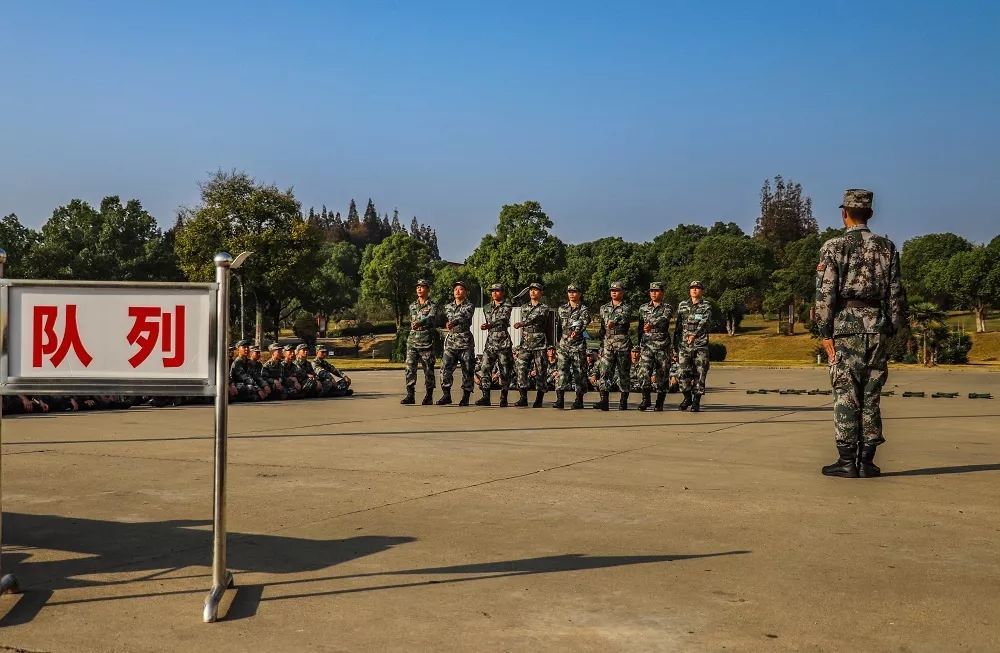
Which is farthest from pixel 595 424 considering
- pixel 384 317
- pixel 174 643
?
pixel 384 317

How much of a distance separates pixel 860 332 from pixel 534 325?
29.8ft

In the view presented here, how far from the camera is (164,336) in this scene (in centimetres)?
458

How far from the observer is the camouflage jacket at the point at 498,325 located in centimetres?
1714

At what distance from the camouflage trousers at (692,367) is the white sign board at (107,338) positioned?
40.1ft

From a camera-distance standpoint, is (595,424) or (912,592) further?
(595,424)

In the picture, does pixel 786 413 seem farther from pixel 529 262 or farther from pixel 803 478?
pixel 529 262

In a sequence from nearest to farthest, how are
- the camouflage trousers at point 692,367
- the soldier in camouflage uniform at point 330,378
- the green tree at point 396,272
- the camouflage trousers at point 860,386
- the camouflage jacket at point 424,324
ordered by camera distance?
the camouflage trousers at point 860,386 → the camouflage trousers at point 692,367 → the camouflage jacket at point 424,324 → the soldier in camouflage uniform at point 330,378 → the green tree at point 396,272

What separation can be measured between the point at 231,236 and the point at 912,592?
5615 centimetres

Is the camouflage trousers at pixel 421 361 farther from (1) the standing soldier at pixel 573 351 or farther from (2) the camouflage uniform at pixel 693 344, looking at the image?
(2) the camouflage uniform at pixel 693 344

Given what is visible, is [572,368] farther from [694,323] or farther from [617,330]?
[694,323]

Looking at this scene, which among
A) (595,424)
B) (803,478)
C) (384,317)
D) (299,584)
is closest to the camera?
(299,584)

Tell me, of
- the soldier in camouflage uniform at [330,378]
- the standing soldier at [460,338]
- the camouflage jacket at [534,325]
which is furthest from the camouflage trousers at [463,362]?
the soldier in camouflage uniform at [330,378]

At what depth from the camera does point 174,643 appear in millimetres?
3965

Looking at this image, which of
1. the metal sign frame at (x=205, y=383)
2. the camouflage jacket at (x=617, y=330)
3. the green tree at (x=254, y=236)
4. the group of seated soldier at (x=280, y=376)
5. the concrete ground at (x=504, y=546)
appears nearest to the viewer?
the concrete ground at (x=504, y=546)
